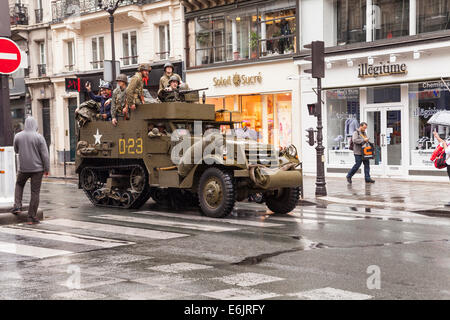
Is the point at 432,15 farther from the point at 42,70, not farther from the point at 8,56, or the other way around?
the point at 42,70

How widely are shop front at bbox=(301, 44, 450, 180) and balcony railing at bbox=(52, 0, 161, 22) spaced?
13.3 meters

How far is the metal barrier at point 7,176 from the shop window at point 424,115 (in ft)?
42.9

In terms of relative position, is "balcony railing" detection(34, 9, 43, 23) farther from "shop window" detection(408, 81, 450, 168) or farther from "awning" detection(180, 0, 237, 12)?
"shop window" detection(408, 81, 450, 168)

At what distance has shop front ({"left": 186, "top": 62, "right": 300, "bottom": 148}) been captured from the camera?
A: 2381 centimetres

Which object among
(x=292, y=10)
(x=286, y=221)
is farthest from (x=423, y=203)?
(x=292, y=10)

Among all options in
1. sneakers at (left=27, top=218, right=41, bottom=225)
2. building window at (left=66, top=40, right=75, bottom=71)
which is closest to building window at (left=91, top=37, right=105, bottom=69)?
building window at (left=66, top=40, right=75, bottom=71)

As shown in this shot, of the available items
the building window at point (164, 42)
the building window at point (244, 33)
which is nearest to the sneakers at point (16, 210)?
the building window at point (244, 33)

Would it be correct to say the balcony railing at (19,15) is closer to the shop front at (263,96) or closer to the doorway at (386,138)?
the shop front at (263,96)

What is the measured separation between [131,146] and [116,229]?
131 inches

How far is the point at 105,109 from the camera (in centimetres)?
1495

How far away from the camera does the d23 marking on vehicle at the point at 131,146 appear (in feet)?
43.8

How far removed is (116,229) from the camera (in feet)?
34.7

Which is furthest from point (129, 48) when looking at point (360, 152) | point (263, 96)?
point (360, 152)
